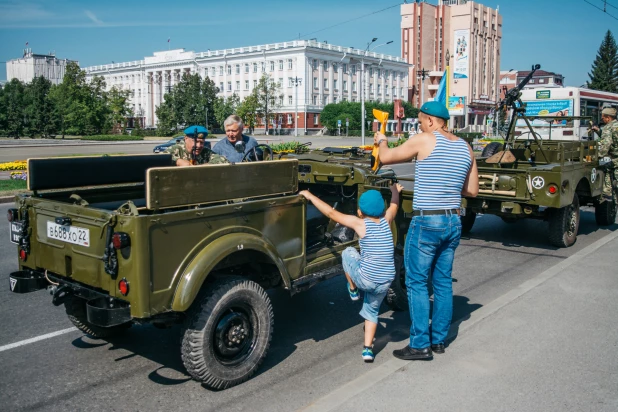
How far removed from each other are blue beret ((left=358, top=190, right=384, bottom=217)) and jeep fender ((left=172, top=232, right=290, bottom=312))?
84 cm

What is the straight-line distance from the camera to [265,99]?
Result: 295 ft

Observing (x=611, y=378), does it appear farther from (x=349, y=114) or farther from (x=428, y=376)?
(x=349, y=114)

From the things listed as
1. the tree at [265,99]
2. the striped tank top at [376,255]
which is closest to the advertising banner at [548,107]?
the striped tank top at [376,255]

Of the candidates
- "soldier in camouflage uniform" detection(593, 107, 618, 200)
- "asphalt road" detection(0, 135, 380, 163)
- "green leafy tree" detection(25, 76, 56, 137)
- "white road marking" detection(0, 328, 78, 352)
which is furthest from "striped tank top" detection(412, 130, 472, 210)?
"green leafy tree" detection(25, 76, 56, 137)

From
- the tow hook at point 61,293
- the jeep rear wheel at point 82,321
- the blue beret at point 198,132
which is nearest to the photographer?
the tow hook at point 61,293

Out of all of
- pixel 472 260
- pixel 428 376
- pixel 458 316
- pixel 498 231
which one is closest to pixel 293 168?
pixel 428 376

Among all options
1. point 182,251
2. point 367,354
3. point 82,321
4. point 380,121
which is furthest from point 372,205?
point 82,321

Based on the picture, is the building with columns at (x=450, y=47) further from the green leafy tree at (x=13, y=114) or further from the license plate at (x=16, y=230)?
the license plate at (x=16, y=230)

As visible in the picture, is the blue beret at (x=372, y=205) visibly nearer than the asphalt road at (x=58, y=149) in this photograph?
Yes

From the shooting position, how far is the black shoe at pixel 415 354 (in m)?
4.80

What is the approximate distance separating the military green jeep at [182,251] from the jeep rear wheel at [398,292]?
829 millimetres

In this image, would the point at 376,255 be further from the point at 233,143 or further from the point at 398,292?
the point at 233,143

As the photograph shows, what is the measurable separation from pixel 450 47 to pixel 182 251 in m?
128

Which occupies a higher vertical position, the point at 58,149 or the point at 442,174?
the point at 58,149
